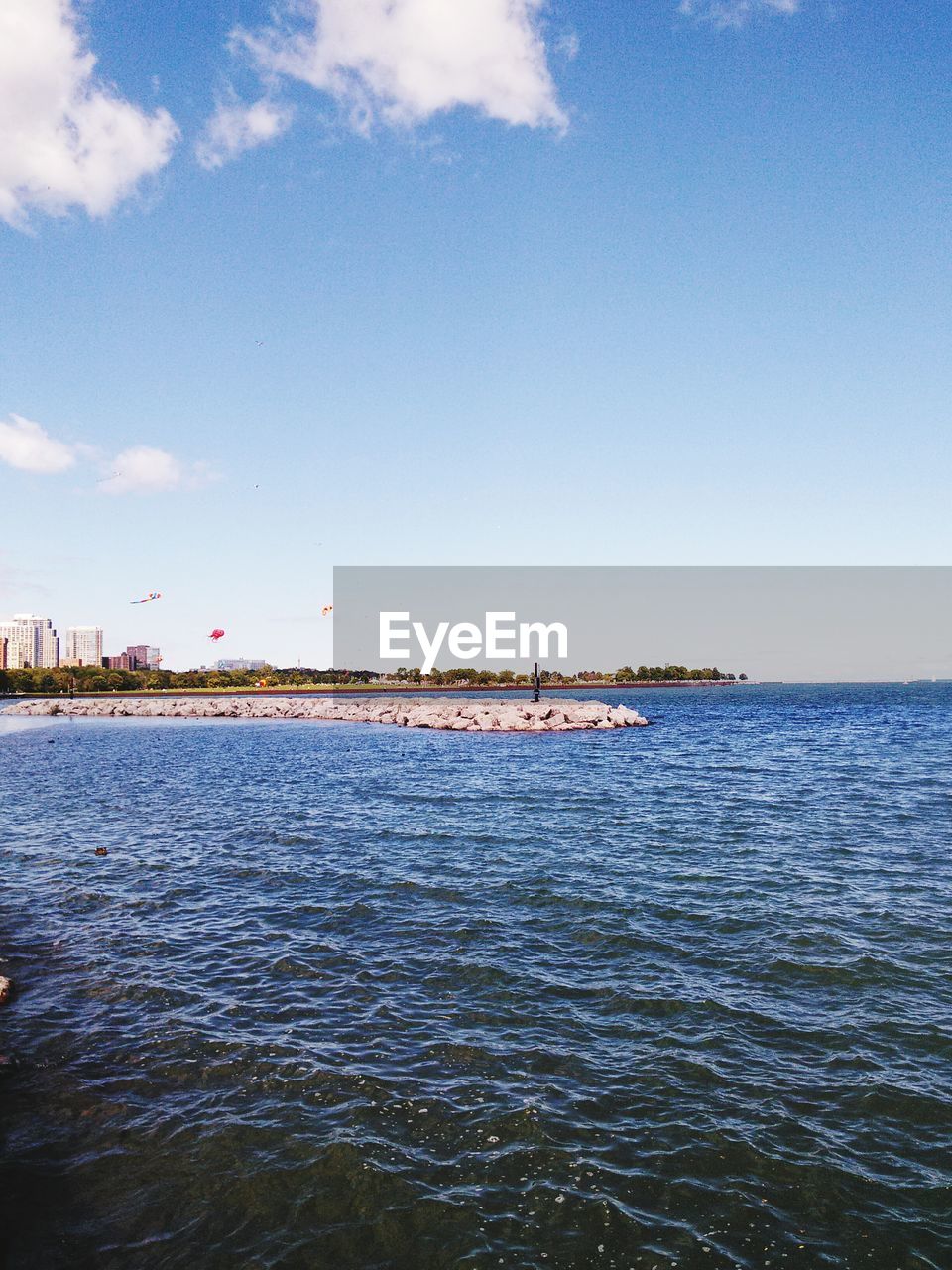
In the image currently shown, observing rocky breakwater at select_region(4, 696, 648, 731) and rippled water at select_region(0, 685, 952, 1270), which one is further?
rocky breakwater at select_region(4, 696, 648, 731)

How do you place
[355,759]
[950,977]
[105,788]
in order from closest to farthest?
[950,977] < [105,788] < [355,759]

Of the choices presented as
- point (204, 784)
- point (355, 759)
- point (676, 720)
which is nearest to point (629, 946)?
point (204, 784)

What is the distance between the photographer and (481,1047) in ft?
35.7

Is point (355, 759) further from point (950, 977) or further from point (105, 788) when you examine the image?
point (950, 977)

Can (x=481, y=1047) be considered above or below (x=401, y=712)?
below

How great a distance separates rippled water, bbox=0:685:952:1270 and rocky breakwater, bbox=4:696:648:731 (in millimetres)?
46192

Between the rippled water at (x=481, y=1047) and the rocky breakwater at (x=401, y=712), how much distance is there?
1819 inches

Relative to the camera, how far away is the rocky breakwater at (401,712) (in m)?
72.2

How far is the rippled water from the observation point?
7.54m

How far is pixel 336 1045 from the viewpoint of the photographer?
11.0 m

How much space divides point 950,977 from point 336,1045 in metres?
10.6

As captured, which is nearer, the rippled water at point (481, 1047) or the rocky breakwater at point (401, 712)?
the rippled water at point (481, 1047)

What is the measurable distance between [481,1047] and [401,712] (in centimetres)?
7379

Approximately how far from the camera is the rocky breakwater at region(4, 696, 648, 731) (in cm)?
7225
